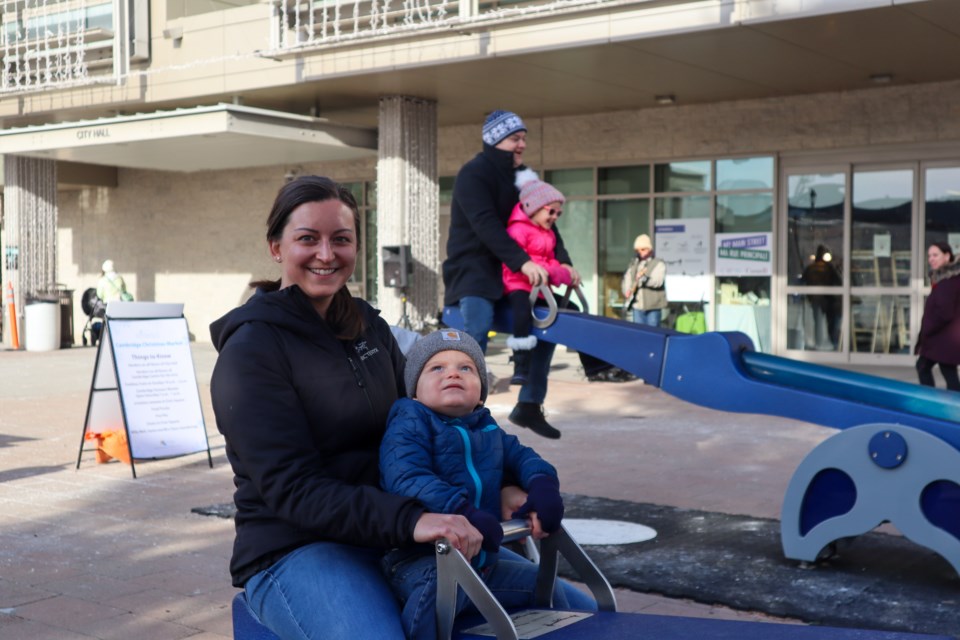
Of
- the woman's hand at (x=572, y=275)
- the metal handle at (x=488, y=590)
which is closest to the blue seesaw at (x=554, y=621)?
the metal handle at (x=488, y=590)

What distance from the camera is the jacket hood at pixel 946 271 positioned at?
10.0 metres

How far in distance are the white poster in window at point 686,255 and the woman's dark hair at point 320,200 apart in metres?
14.6

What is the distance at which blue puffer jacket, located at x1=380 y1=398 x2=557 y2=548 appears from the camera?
2596mm

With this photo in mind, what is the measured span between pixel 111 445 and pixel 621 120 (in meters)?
11.6

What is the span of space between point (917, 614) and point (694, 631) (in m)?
2.43

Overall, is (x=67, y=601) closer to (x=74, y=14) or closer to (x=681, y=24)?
(x=681, y=24)

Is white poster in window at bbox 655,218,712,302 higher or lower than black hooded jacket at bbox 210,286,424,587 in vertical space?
higher

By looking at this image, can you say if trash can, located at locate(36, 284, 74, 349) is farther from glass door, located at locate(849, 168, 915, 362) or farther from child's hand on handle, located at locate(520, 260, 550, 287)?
child's hand on handle, located at locate(520, 260, 550, 287)

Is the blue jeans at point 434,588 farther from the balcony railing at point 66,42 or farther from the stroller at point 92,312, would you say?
the stroller at point 92,312

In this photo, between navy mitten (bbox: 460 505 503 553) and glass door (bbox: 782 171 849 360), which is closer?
navy mitten (bbox: 460 505 503 553)

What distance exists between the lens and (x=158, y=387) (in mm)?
7875

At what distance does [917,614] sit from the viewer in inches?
173

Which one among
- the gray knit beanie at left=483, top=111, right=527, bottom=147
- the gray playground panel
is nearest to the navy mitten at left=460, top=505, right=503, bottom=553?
the gray playground panel

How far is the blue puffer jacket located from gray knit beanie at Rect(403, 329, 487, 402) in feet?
0.33
